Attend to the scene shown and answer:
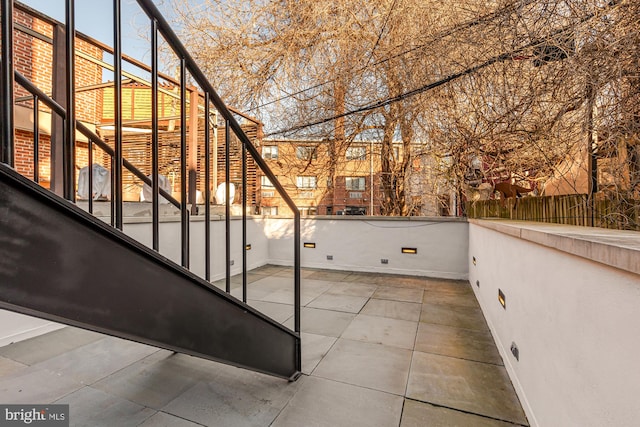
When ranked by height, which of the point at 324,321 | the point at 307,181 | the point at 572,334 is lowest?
the point at 324,321

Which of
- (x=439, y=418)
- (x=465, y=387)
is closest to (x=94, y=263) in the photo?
(x=439, y=418)

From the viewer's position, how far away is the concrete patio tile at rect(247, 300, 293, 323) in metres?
3.55

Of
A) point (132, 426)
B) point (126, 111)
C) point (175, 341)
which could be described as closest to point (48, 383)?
point (132, 426)

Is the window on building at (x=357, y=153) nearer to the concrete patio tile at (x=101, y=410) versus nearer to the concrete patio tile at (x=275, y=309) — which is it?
the concrete patio tile at (x=275, y=309)

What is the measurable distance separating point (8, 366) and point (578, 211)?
14.9ft

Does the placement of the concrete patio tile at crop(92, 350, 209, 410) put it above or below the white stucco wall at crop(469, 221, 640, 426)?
below

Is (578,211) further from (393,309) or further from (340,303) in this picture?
(340,303)

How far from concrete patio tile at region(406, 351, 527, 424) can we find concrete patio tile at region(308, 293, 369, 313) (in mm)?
1390

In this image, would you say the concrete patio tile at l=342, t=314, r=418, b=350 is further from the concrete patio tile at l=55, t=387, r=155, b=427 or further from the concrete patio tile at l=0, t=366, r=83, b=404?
the concrete patio tile at l=0, t=366, r=83, b=404

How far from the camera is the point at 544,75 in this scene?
2.86 m

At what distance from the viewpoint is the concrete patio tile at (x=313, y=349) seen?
8.09 feet

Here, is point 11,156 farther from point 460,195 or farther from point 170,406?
point 460,195

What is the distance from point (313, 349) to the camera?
9.06 ft

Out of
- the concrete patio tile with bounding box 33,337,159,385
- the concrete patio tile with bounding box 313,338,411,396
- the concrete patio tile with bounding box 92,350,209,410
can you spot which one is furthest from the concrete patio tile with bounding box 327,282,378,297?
the concrete patio tile with bounding box 33,337,159,385
